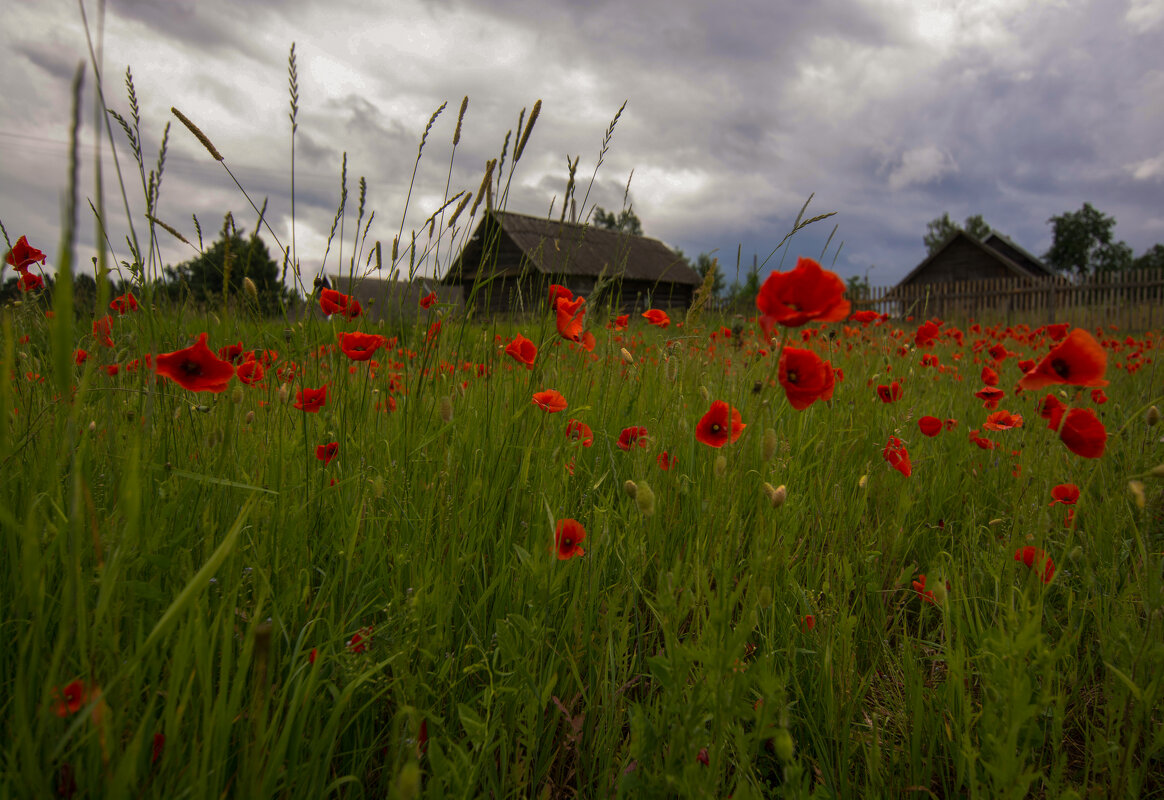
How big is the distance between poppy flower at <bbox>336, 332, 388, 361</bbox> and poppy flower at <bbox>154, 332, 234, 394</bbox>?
320 mm

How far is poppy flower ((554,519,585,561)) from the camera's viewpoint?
4.09 feet

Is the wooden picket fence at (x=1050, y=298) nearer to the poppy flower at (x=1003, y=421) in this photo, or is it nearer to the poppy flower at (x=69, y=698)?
the poppy flower at (x=1003, y=421)

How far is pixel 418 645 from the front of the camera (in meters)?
1.10

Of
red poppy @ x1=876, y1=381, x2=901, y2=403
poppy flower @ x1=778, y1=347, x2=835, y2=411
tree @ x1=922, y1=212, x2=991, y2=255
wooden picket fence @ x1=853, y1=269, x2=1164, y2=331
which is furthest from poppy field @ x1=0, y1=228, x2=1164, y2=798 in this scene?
tree @ x1=922, y1=212, x2=991, y2=255

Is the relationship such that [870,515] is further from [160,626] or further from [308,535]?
[160,626]

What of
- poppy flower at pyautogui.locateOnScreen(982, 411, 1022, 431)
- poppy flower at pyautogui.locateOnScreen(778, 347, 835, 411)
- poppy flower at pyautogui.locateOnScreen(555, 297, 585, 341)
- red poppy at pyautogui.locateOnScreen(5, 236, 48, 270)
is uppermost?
red poppy at pyautogui.locateOnScreen(5, 236, 48, 270)

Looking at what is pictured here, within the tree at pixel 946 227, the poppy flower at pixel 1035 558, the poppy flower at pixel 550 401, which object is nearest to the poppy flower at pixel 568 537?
the poppy flower at pixel 550 401

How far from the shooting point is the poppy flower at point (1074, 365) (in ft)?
4.16

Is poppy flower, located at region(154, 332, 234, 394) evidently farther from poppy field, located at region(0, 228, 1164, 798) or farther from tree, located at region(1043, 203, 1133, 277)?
tree, located at region(1043, 203, 1133, 277)

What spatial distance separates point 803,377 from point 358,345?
1139 millimetres

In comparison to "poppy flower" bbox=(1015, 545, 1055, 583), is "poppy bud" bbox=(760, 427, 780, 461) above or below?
above

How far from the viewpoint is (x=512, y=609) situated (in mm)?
1286

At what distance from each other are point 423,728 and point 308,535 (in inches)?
20.1

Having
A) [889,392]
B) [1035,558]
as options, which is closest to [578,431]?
[1035,558]
